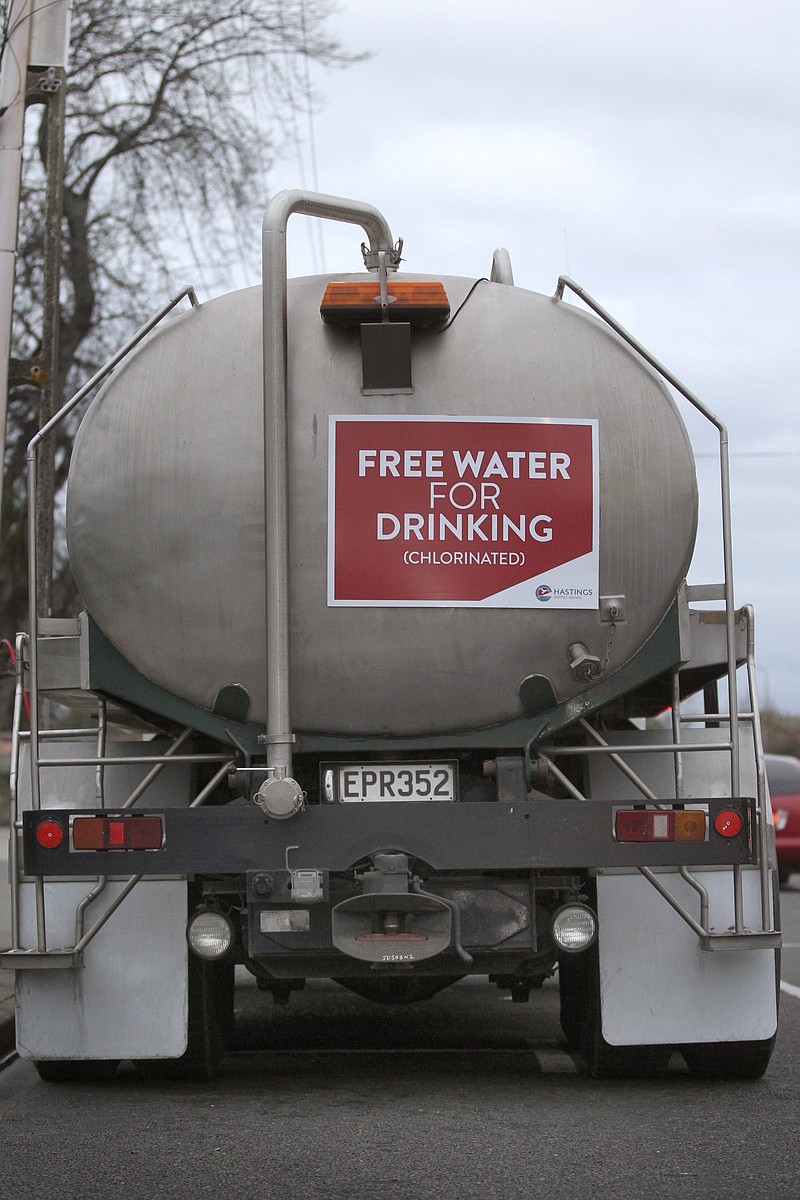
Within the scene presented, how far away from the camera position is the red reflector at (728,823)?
5.53 metres

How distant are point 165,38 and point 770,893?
14087 mm

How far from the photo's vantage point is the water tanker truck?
5.41m

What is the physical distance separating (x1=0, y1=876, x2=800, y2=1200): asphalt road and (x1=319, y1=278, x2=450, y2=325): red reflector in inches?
106

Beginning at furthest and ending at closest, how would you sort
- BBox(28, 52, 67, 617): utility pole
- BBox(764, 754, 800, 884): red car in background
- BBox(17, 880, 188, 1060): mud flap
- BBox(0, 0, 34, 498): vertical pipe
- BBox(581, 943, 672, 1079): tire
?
BBox(764, 754, 800, 884): red car in background → BBox(28, 52, 67, 617): utility pole → BBox(0, 0, 34, 498): vertical pipe → BBox(581, 943, 672, 1079): tire → BBox(17, 880, 188, 1060): mud flap

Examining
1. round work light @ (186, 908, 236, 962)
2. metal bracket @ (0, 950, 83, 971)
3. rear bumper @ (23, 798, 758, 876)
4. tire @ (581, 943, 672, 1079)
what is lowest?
tire @ (581, 943, 672, 1079)

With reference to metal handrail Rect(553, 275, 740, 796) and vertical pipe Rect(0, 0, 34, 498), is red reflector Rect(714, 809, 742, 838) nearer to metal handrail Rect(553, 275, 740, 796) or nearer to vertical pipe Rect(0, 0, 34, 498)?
metal handrail Rect(553, 275, 740, 796)

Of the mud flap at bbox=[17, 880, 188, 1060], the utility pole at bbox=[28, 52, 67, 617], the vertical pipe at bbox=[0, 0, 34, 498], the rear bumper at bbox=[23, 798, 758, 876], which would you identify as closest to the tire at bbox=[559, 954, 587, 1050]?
the rear bumper at bbox=[23, 798, 758, 876]

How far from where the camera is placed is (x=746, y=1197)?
441 cm

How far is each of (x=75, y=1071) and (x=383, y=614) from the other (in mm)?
2292

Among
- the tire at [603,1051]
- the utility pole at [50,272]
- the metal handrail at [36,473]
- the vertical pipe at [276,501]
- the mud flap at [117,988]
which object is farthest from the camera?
the utility pole at [50,272]

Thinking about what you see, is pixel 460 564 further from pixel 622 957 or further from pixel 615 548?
pixel 622 957

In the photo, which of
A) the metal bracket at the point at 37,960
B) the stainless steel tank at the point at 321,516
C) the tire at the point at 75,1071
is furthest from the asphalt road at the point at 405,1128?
the stainless steel tank at the point at 321,516

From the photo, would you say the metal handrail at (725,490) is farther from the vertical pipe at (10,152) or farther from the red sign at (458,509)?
the vertical pipe at (10,152)

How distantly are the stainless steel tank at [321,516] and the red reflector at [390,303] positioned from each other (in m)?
0.07
